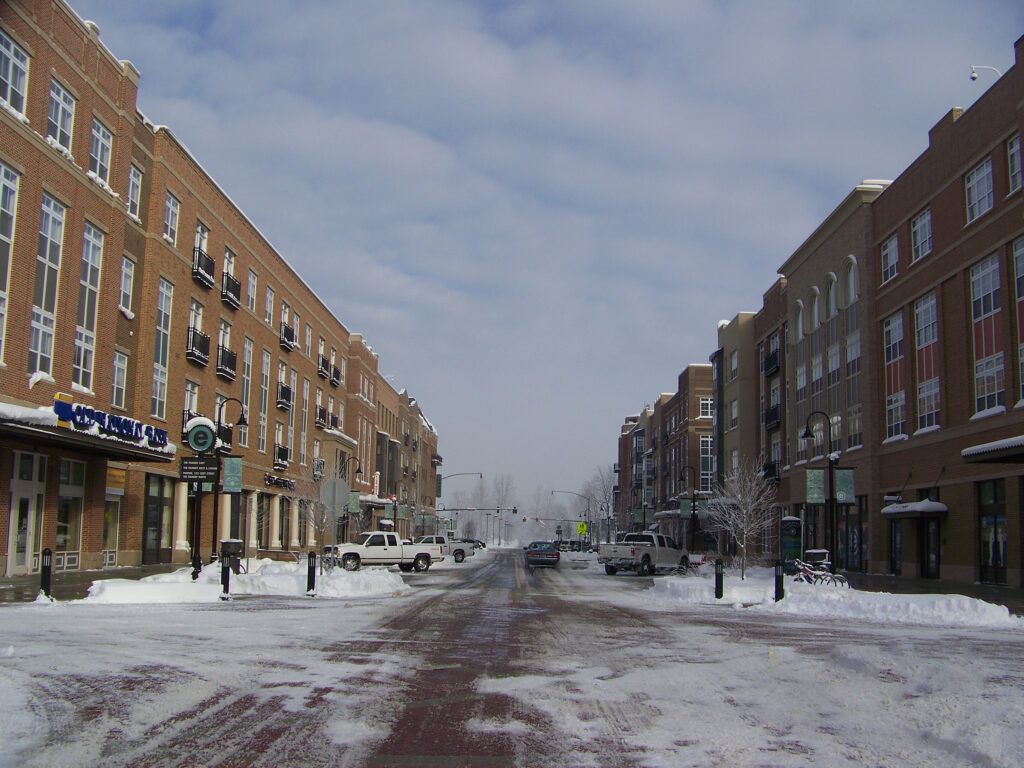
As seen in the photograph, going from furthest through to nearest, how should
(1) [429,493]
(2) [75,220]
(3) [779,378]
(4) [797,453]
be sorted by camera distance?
(1) [429,493]
(3) [779,378]
(4) [797,453]
(2) [75,220]

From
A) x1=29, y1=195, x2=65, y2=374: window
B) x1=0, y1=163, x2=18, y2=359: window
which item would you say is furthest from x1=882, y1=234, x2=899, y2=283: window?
x1=0, y1=163, x2=18, y2=359: window

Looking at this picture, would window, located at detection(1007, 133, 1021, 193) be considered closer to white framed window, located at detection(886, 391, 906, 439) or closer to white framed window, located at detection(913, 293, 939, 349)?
white framed window, located at detection(913, 293, 939, 349)

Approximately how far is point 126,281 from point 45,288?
6.92 meters

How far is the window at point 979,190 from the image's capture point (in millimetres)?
33938

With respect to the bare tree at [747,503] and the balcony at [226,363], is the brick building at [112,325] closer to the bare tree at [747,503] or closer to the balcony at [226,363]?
the balcony at [226,363]

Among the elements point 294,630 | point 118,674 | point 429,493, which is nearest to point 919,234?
point 294,630

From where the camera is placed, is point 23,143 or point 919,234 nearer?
point 23,143

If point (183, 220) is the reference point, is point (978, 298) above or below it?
below

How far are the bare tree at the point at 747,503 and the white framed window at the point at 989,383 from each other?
11.9m

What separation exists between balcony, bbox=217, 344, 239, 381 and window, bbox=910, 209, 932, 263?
3221 centimetres

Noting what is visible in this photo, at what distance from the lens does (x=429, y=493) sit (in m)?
126

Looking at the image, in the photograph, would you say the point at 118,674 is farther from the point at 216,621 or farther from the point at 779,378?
the point at 779,378

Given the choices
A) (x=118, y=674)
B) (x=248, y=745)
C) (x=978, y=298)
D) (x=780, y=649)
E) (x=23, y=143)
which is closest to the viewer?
(x=248, y=745)

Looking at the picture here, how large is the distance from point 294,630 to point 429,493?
365ft
